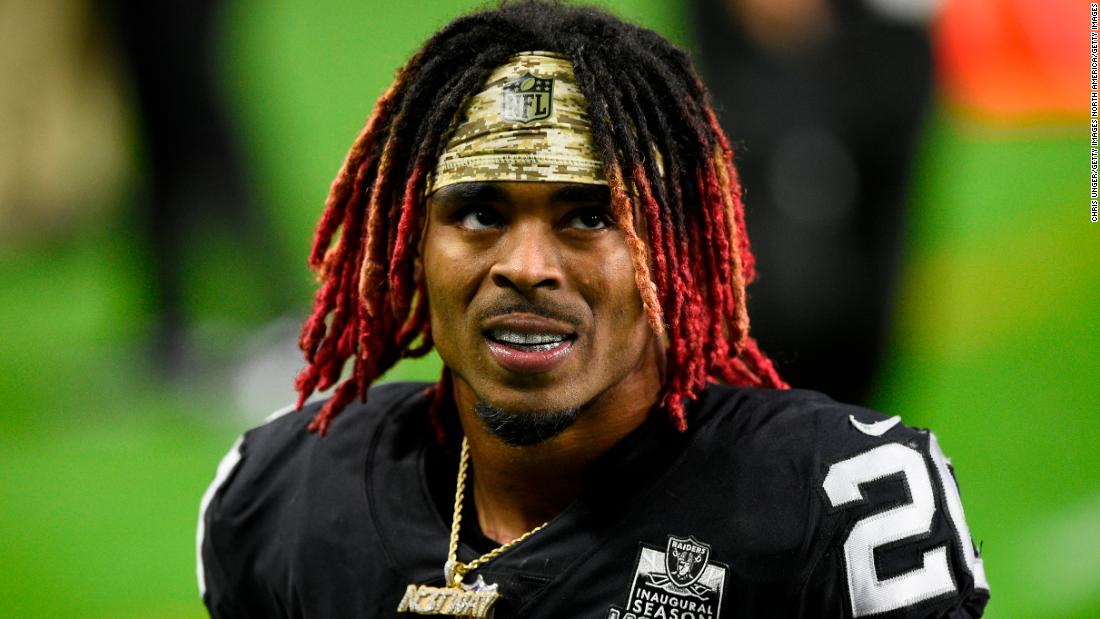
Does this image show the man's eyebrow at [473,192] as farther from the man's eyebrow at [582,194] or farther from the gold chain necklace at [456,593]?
the gold chain necklace at [456,593]

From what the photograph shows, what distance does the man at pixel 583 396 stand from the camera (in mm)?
1249

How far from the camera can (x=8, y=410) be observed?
2.93 meters

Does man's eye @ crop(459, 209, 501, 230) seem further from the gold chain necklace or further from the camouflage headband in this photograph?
the gold chain necklace

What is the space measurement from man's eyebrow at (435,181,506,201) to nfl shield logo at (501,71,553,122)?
0.24 ft

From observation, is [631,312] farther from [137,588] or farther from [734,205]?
[137,588]

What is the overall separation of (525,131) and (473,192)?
0.08 m

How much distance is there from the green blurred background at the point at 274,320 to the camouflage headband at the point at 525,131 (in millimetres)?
1415

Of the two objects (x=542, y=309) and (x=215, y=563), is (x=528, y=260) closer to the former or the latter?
(x=542, y=309)

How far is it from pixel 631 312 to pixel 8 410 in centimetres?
211

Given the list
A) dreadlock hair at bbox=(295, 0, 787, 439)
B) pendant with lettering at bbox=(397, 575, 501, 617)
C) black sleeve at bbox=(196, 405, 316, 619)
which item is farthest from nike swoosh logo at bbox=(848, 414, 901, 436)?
black sleeve at bbox=(196, 405, 316, 619)

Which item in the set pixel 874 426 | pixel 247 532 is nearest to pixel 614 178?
pixel 874 426

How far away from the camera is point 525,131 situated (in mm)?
1287

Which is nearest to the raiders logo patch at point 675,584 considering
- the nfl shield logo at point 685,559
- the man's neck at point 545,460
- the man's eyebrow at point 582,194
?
the nfl shield logo at point 685,559

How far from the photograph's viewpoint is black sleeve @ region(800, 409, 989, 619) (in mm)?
1210
